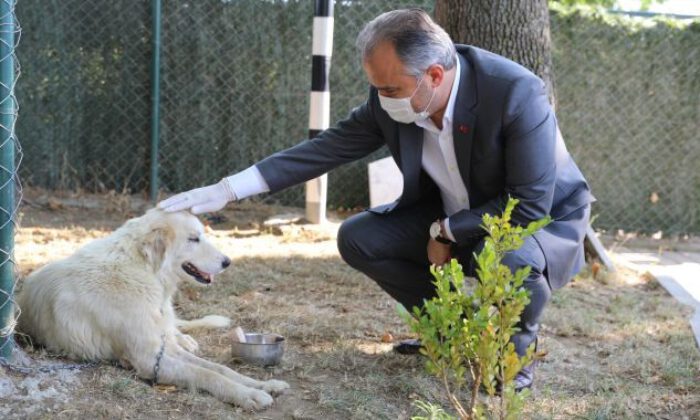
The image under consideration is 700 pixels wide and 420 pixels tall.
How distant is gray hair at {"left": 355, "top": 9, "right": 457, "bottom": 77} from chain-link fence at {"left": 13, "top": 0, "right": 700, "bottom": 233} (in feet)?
16.2

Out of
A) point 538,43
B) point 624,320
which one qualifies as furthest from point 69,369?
point 538,43

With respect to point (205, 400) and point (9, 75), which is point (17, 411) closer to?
point (205, 400)

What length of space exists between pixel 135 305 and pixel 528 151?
1828 mm

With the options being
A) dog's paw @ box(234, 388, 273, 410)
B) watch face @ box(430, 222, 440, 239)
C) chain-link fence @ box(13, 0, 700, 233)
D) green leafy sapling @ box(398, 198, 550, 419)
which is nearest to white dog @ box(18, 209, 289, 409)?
dog's paw @ box(234, 388, 273, 410)

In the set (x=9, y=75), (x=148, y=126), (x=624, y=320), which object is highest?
(x=9, y=75)

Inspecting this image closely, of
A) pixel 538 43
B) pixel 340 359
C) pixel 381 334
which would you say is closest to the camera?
pixel 340 359

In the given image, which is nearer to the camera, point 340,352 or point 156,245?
point 156,245

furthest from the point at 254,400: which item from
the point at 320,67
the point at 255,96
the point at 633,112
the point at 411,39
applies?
the point at 633,112

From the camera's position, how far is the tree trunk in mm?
5672

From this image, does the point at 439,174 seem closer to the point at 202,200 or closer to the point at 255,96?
the point at 202,200

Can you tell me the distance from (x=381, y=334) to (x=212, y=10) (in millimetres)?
4826

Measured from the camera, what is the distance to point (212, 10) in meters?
8.09

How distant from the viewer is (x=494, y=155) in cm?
348

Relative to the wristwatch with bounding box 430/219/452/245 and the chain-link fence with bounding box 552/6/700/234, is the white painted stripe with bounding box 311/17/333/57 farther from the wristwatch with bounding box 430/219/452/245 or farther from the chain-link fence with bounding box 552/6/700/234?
the wristwatch with bounding box 430/219/452/245
